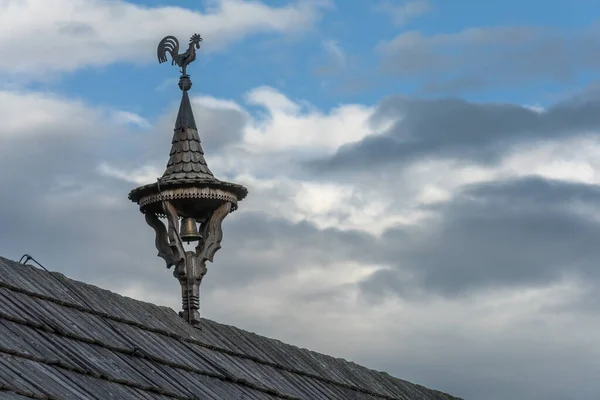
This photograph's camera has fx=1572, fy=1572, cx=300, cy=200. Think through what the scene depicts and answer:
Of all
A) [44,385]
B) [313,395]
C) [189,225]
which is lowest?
[44,385]

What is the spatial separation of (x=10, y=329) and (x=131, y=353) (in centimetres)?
233

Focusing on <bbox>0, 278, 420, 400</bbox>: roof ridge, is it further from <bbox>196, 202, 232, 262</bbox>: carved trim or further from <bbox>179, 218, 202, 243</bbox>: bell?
<bbox>179, 218, 202, 243</bbox>: bell

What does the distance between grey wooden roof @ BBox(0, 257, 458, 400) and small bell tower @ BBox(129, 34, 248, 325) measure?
3.65ft

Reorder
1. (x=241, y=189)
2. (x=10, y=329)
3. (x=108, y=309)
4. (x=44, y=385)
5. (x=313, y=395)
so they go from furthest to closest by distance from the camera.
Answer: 1. (x=241, y=189)
2. (x=313, y=395)
3. (x=108, y=309)
4. (x=10, y=329)
5. (x=44, y=385)

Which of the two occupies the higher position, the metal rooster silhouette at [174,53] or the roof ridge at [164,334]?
the metal rooster silhouette at [174,53]

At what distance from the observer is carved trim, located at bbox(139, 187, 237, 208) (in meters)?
24.5

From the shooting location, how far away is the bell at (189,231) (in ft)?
82.4

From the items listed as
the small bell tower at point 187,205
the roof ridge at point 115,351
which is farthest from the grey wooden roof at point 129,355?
the small bell tower at point 187,205

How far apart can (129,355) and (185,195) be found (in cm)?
512

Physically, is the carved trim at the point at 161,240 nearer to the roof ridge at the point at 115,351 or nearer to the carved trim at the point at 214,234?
the carved trim at the point at 214,234

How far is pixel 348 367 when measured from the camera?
1040 inches

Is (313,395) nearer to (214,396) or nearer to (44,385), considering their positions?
(214,396)

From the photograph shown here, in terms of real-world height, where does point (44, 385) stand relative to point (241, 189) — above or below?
below

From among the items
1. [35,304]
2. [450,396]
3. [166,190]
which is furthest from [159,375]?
[450,396]
